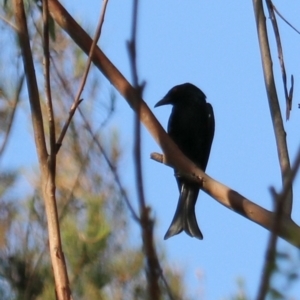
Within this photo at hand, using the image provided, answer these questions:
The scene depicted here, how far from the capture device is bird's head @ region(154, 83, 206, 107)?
11.0 feet

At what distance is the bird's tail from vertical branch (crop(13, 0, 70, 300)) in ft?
4.46

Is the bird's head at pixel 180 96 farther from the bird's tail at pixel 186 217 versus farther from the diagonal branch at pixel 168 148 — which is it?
the diagonal branch at pixel 168 148

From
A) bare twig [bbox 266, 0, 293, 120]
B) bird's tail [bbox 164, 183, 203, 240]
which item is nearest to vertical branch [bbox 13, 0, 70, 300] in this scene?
bare twig [bbox 266, 0, 293, 120]

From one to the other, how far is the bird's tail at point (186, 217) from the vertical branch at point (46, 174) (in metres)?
1.36

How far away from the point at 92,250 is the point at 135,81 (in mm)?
2158

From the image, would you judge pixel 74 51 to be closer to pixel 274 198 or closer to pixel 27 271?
pixel 27 271

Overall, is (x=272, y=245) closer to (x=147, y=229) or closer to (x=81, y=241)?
(x=147, y=229)

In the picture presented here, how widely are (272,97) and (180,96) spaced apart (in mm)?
1618

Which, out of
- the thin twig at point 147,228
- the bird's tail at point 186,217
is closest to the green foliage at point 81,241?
the bird's tail at point 186,217

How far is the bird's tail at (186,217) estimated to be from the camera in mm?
2588

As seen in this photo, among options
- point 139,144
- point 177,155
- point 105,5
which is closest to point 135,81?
point 139,144

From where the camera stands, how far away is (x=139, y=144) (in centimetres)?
62

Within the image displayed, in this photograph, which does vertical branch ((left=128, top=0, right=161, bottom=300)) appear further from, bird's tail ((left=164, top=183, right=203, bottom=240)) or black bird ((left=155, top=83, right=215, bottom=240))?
black bird ((left=155, top=83, right=215, bottom=240))

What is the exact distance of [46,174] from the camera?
1130mm
